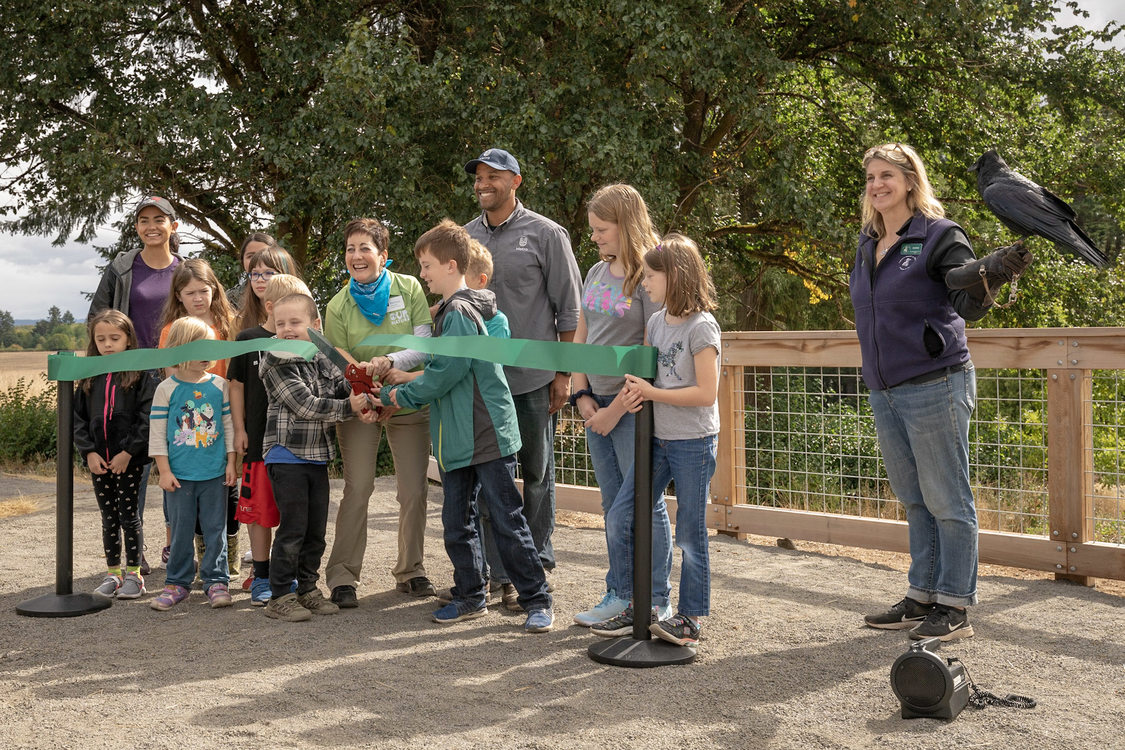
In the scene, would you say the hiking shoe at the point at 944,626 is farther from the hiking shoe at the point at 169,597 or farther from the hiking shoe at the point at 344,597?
the hiking shoe at the point at 169,597

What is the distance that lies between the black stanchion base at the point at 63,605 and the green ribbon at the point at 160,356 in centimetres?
105

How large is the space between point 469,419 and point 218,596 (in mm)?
1543

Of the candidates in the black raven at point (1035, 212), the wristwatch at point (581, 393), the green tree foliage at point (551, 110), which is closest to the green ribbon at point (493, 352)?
the wristwatch at point (581, 393)

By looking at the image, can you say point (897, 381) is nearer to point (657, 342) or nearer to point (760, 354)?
point (657, 342)

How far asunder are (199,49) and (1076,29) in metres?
11.6

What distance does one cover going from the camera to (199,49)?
13672mm

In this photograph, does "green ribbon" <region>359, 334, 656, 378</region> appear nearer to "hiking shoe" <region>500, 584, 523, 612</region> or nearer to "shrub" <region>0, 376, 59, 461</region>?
"hiking shoe" <region>500, 584, 523, 612</region>

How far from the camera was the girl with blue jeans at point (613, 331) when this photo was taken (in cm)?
424

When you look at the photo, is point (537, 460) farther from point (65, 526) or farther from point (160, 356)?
point (65, 526)

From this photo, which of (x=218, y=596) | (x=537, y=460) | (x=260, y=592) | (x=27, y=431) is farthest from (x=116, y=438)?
(x=27, y=431)

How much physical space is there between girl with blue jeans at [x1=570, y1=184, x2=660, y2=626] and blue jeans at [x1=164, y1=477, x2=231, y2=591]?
5.89ft

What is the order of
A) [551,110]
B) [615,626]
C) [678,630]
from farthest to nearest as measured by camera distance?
1. [551,110]
2. [615,626]
3. [678,630]

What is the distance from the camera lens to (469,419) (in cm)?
436

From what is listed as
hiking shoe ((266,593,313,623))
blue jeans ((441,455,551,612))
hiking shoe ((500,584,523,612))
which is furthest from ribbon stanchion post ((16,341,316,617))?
hiking shoe ((500,584,523,612))
